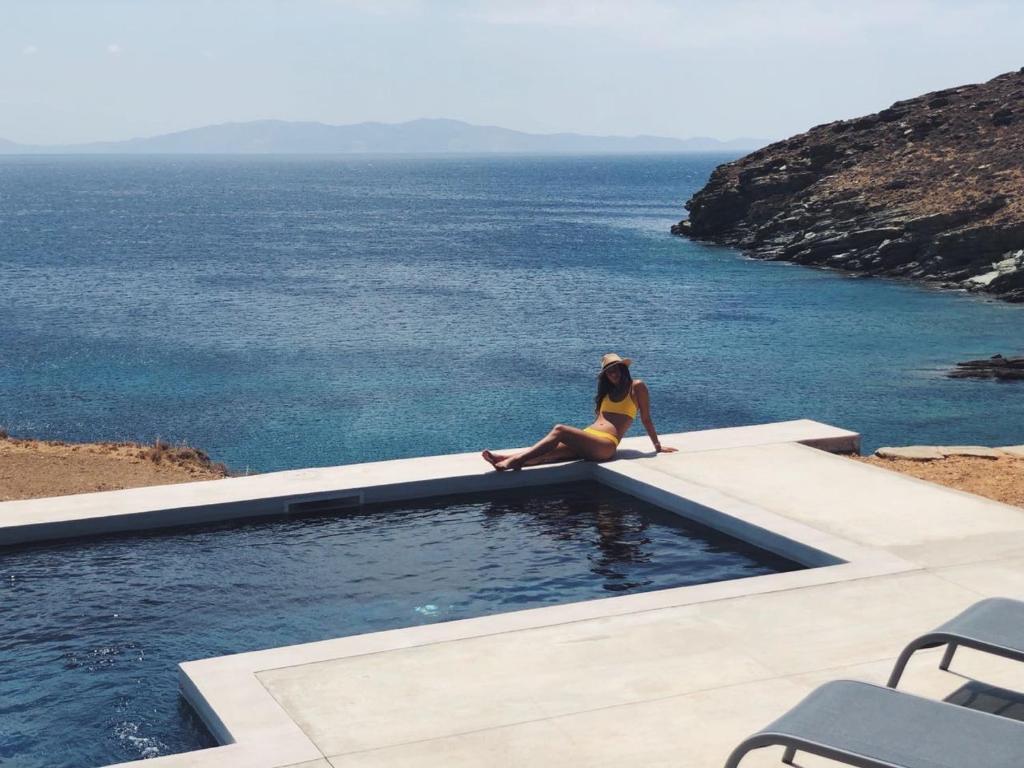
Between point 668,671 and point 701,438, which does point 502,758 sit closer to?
point 668,671

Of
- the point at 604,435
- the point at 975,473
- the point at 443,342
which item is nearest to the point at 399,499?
the point at 604,435

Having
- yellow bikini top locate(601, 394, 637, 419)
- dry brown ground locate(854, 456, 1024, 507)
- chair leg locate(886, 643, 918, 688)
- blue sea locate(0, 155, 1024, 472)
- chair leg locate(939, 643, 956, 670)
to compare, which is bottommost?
blue sea locate(0, 155, 1024, 472)

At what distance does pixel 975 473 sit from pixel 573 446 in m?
4.56

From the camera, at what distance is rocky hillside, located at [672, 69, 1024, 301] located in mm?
57219

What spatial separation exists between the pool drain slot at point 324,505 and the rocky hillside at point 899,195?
147 feet

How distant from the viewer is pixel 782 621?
8.30m

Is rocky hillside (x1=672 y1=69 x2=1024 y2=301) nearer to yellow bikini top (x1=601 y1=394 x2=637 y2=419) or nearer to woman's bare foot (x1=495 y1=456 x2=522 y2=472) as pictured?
yellow bikini top (x1=601 y1=394 x2=637 y2=419)

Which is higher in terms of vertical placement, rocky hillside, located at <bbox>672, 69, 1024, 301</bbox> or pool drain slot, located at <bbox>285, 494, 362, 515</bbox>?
rocky hillside, located at <bbox>672, 69, 1024, 301</bbox>

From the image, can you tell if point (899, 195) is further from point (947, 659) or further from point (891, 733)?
point (891, 733)

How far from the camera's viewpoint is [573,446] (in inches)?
499

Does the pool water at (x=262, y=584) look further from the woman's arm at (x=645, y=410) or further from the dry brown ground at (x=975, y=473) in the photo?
the dry brown ground at (x=975, y=473)

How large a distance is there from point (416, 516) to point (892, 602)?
4.47 metres

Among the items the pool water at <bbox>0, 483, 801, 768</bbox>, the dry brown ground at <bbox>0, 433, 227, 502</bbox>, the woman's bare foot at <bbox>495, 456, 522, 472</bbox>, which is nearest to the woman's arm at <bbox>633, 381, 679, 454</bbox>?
the pool water at <bbox>0, 483, 801, 768</bbox>

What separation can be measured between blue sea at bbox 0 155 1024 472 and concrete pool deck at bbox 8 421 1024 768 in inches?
629
